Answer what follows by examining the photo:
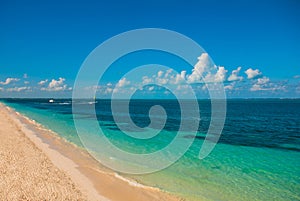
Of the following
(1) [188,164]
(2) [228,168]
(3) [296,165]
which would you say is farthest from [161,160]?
(3) [296,165]

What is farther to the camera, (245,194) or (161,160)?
(161,160)

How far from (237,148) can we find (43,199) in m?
19.4

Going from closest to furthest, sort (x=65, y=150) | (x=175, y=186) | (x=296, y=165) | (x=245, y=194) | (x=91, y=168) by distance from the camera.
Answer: (x=245, y=194) → (x=175, y=186) → (x=91, y=168) → (x=296, y=165) → (x=65, y=150)

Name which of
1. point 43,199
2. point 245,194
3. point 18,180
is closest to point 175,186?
point 245,194

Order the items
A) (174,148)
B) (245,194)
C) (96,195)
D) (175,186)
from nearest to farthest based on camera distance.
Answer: (96,195), (245,194), (175,186), (174,148)

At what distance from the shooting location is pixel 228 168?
18.5 metres

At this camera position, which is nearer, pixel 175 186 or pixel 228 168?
pixel 175 186

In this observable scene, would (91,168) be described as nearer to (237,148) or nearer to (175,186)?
(175,186)

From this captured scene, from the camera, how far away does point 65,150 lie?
22750 millimetres

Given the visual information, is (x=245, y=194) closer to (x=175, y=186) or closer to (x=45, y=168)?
(x=175, y=186)

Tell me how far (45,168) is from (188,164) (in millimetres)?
9422

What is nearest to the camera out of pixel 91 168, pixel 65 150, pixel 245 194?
pixel 245 194

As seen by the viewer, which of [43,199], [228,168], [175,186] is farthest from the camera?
[228,168]

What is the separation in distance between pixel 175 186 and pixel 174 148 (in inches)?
439
